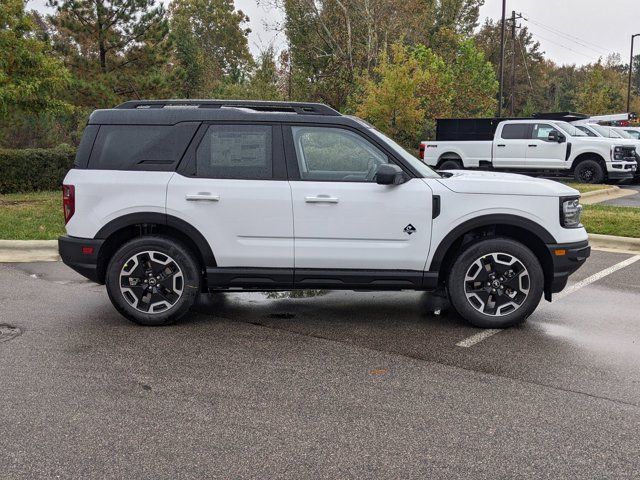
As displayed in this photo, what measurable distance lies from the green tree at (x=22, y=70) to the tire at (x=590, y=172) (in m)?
14.4

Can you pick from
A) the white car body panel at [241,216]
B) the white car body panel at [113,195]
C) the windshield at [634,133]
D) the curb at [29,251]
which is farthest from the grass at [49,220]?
the windshield at [634,133]

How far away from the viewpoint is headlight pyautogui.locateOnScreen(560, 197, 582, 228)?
589 cm

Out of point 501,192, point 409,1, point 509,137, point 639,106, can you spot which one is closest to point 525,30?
point 639,106

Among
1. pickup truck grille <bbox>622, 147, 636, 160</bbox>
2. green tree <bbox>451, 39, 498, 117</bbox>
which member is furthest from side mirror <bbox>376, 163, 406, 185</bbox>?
green tree <bbox>451, 39, 498, 117</bbox>

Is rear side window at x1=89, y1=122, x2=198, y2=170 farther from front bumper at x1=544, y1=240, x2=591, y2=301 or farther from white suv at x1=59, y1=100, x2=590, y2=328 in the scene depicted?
front bumper at x1=544, y1=240, x2=591, y2=301

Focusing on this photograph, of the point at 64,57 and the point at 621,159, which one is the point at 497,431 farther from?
the point at 64,57

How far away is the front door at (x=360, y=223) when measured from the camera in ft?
19.0

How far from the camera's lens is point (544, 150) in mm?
20625

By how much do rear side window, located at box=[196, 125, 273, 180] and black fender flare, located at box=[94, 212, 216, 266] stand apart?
47cm

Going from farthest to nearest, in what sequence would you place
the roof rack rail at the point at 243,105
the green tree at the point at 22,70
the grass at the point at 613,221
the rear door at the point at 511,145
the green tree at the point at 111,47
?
the green tree at the point at 111,47 → the rear door at the point at 511,145 → the green tree at the point at 22,70 → the grass at the point at 613,221 → the roof rack rail at the point at 243,105

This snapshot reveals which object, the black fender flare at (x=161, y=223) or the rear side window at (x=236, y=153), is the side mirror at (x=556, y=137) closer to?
the rear side window at (x=236, y=153)

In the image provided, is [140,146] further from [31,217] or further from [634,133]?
Answer: [634,133]

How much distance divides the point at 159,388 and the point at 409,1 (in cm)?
3545

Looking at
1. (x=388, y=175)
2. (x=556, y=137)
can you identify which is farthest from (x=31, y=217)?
(x=556, y=137)
